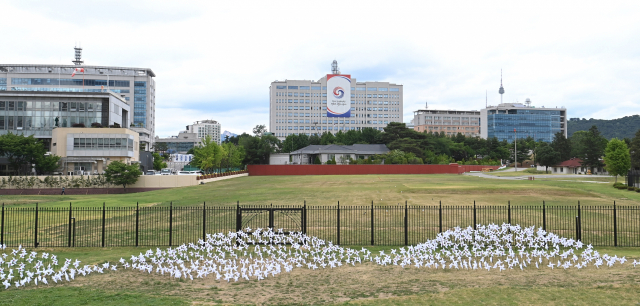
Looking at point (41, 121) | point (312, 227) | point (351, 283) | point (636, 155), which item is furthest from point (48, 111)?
point (636, 155)

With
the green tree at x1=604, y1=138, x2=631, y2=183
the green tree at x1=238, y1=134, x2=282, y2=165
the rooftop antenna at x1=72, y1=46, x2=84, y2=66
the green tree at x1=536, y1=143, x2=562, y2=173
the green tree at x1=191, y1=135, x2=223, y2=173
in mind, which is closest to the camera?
the green tree at x1=604, y1=138, x2=631, y2=183

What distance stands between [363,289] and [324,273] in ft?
7.79

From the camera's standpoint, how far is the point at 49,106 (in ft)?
281

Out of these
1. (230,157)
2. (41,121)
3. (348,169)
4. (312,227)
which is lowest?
(312,227)

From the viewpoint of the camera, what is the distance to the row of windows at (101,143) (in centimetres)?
7688

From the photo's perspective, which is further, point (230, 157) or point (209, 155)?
point (230, 157)

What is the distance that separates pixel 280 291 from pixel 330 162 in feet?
321

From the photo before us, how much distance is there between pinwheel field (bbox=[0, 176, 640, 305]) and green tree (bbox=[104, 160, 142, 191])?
4382cm

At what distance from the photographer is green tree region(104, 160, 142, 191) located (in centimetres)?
6041

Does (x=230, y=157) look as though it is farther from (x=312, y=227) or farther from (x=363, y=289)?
(x=363, y=289)

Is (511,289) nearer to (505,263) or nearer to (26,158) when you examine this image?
(505,263)

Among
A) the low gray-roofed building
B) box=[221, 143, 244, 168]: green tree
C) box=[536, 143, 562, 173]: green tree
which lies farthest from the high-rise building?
box=[536, 143, 562, 173]: green tree

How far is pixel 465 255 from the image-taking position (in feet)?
55.3

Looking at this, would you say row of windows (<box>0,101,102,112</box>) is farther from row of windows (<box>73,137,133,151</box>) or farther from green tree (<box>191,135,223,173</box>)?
green tree (<box>191,135,223,173</box>)
